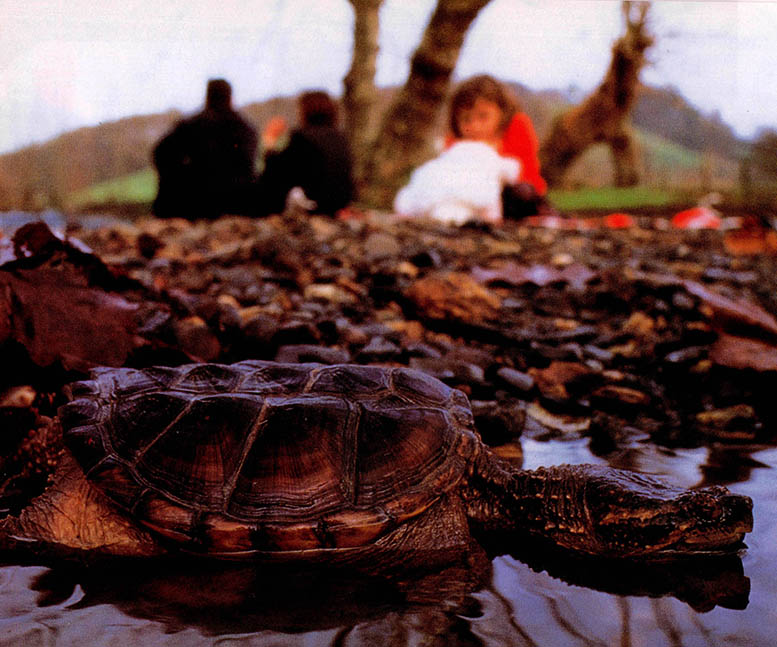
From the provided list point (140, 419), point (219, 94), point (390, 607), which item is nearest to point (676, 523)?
point (390, 607)

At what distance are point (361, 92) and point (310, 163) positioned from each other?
314 cm

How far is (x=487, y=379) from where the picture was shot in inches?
108

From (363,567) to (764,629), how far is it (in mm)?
850

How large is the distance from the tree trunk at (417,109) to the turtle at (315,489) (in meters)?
8.79

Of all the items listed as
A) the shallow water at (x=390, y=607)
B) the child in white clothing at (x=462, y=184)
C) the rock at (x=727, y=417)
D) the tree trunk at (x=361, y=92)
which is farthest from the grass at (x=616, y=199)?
the shallow water at (x=390, y=607)

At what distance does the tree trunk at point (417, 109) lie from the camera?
9398 millimetres

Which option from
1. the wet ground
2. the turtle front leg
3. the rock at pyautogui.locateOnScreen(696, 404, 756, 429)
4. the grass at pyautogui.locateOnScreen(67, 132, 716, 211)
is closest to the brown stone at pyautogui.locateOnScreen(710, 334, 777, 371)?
the wet ground

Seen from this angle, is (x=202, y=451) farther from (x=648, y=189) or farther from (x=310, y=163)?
(x=648, y=189)

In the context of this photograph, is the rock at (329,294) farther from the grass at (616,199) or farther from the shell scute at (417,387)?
the grass at (616,199)

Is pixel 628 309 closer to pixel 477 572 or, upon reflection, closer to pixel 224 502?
pixel 477 572

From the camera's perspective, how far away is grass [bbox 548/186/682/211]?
35.6ft

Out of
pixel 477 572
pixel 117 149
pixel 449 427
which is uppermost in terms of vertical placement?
pixel 117 149

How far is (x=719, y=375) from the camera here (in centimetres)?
288

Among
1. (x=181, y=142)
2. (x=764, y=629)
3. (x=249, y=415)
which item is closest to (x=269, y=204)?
(x=181, y=142)
